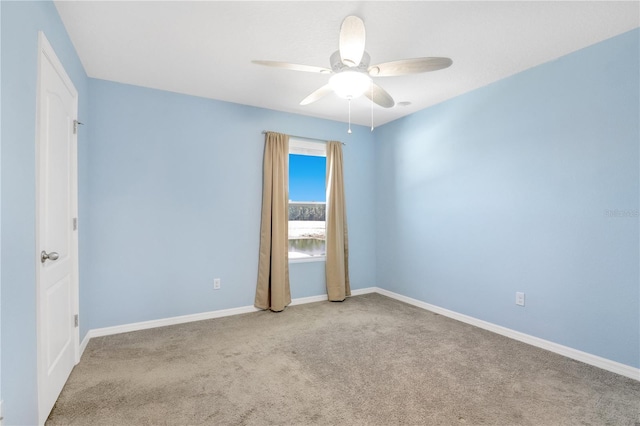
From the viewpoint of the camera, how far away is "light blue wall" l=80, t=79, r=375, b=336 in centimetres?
316

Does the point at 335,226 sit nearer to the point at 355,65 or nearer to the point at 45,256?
the point at 355,65

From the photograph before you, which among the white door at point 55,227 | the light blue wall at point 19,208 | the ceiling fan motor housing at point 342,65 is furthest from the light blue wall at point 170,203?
the ceiling fan motor housing at point 342,65

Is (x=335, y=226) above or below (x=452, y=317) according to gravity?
above

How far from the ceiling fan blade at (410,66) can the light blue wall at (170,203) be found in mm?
2242

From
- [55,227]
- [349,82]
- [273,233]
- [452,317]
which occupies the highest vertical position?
[349,82]

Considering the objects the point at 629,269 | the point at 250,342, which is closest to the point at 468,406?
the point at 629,269

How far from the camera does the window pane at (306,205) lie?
441 cm

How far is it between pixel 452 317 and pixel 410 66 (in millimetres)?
2904

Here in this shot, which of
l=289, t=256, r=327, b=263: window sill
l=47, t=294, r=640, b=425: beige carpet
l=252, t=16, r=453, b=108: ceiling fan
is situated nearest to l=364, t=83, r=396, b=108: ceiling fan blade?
l=252, t=16, r=453, b=108: ceiling fan

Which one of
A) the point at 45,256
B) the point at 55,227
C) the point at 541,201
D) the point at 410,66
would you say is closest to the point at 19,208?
the point at 45,256

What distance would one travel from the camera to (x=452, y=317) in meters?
3.68

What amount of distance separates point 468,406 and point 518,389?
1.58ft

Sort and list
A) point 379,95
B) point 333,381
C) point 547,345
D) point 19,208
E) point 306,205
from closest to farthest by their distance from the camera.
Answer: point 19,208 < point 333,381 < point 379,95 < point 547,345 < point 306,205

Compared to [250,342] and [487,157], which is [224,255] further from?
[487,157]
